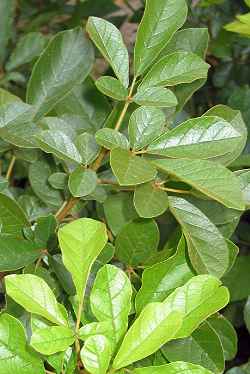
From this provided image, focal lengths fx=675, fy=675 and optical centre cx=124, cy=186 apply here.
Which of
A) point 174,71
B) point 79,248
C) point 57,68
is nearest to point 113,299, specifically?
point 79,248

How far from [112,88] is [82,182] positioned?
0.10 metres

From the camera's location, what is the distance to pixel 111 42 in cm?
72

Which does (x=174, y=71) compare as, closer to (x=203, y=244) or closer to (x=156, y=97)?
(x=156, y=97)

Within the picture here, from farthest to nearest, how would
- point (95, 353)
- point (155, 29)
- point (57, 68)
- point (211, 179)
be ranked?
point (57, 68) → point (155, 29) → point (211, 179) → point (95, 353)

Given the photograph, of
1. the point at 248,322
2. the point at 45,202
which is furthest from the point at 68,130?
the point at 248,322

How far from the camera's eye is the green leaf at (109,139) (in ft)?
2.13

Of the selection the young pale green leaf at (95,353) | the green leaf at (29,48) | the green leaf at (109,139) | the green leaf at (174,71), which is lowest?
the green leaf at (29,48)

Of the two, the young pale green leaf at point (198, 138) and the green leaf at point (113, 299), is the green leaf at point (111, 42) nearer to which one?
the young pale green leaf at point (198, 138)

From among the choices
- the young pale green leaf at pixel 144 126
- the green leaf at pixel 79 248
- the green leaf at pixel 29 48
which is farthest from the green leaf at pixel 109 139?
the green leaf at pixel 29 48

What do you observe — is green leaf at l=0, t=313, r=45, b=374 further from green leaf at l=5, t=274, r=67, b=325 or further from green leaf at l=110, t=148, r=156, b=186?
green leaf at l=110, t=148, r=156, b=186

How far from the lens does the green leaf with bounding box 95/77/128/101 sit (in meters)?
0.69

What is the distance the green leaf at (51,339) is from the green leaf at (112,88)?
266 mm

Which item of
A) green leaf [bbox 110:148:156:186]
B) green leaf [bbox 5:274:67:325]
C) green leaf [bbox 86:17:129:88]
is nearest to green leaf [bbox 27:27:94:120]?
green leaf [bbox 86:17:129:88]

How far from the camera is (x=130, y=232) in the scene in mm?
735
